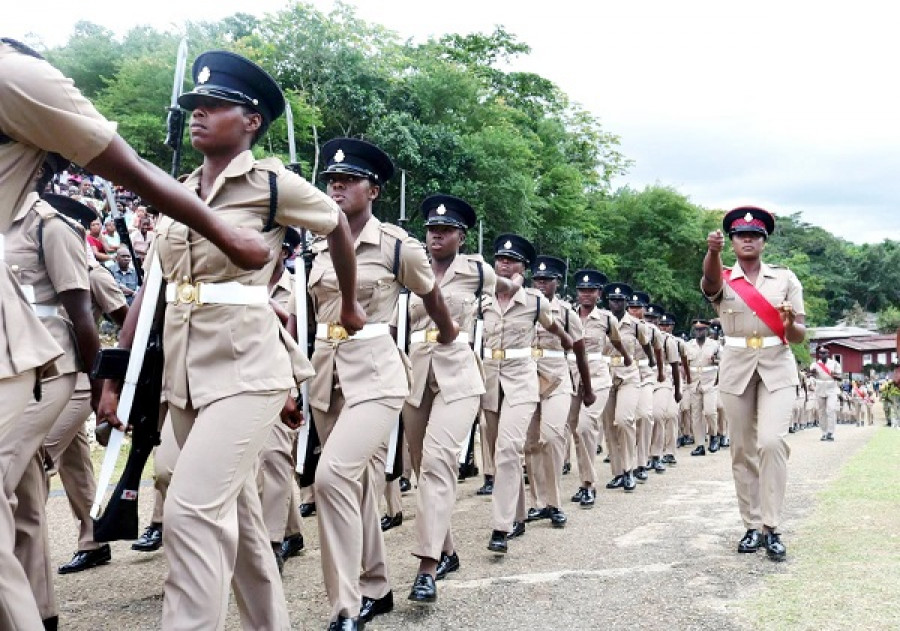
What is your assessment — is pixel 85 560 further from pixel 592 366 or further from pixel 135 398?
pixel 592 366

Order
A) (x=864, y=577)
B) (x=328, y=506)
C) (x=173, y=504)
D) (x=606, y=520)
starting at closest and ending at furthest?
1. (x=173, y=504)
2. (x=328, y=506)
3. (x=864, y=577)
4. (x=606, y=520)

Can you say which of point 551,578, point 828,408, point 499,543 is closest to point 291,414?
point 551,578

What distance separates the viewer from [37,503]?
4.46 metres

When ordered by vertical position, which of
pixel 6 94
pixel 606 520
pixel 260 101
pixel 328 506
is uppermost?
pixel 260 101

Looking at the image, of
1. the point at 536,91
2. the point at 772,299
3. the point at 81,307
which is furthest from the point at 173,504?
the point at 536,91

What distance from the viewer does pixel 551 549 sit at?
7.12 meters

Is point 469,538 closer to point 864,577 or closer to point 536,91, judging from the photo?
point 864,577

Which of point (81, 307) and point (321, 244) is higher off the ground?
point (321, 244)

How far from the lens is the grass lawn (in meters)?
4.86

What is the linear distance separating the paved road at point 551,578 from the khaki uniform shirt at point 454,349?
3.94 ft

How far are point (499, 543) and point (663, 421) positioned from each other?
832cm

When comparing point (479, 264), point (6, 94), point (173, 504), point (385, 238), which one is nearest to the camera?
point (6, 94)

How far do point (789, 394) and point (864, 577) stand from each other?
1.60 m

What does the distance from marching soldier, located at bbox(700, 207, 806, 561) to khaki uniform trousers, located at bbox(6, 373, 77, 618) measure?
4.34m
